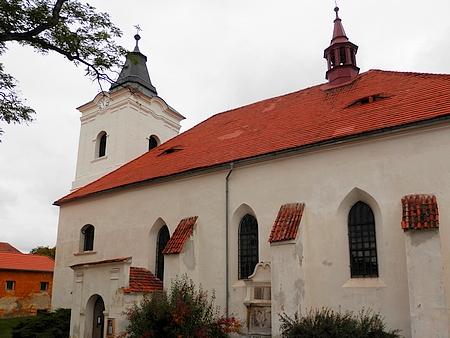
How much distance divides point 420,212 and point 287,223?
324cm

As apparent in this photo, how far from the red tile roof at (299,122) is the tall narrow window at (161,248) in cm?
189

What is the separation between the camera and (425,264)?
9.20 m

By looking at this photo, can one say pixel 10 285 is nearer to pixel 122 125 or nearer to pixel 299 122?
pixel 122 125

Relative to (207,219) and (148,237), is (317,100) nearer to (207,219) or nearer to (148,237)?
(207,219)

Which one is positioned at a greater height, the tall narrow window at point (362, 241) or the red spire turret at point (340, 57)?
the red spire turret at point (340, 57)

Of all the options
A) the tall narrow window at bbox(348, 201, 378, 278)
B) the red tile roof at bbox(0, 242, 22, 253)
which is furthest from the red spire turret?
the red tile roof at bbox(0, 242, 22, 253)

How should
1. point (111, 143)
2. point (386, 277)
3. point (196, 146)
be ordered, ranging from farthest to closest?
point (111, 143)
point (196, 146)
point (386, 277)

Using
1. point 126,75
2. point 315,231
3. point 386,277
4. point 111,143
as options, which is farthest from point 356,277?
point 126,75

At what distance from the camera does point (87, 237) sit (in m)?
18.0

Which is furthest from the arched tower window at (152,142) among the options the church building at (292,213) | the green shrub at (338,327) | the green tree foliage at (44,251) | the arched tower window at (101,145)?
the green tree foliage at (44,251)

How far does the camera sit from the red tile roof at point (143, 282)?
1320 cm

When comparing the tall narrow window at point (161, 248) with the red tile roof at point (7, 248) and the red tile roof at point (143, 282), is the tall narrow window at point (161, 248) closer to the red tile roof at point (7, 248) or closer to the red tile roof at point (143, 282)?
the red tile roof at point (143, 282)

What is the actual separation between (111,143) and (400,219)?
14.8 metres

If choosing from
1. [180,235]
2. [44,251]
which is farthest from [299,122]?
[44,251]
